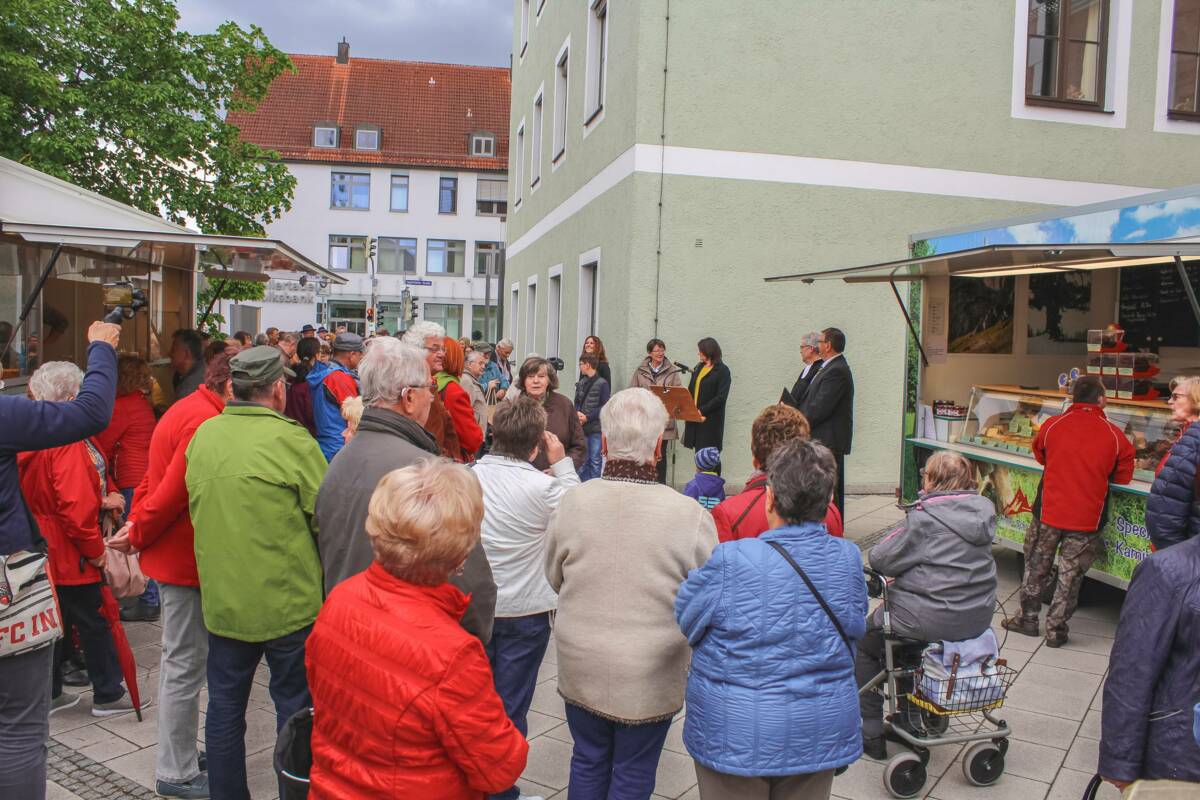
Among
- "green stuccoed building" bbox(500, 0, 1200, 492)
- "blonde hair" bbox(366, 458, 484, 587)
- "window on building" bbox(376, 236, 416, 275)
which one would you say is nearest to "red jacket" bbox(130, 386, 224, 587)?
"blonde hair" bbox(366, 458, 484, 587)

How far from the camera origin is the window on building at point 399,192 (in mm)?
44219

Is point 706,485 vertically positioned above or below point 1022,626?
above

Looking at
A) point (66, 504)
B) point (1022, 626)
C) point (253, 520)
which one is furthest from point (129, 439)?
point (1022, 626)

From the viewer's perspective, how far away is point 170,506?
363 centimetres

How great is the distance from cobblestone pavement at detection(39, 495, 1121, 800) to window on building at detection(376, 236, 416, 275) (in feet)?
129

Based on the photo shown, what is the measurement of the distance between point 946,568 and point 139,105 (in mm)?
17289

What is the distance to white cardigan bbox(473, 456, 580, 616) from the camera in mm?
3529

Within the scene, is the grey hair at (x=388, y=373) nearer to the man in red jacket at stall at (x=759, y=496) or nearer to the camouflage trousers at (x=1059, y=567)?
the man in red jacket at stall at (x=759, y=496)

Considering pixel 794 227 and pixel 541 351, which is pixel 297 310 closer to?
pixel 541 351

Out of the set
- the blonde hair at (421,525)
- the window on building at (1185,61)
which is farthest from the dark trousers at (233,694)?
the window on building at (1185,61)

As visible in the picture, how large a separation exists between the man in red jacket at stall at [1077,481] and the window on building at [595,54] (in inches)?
352

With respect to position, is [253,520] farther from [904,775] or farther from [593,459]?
[593,459]

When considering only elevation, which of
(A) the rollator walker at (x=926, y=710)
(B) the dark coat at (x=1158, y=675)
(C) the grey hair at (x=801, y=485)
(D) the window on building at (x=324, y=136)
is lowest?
(A) the rollator walker at (x=926, y=710)

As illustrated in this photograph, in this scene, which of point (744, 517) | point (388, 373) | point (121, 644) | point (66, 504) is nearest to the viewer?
point (388, 373)
